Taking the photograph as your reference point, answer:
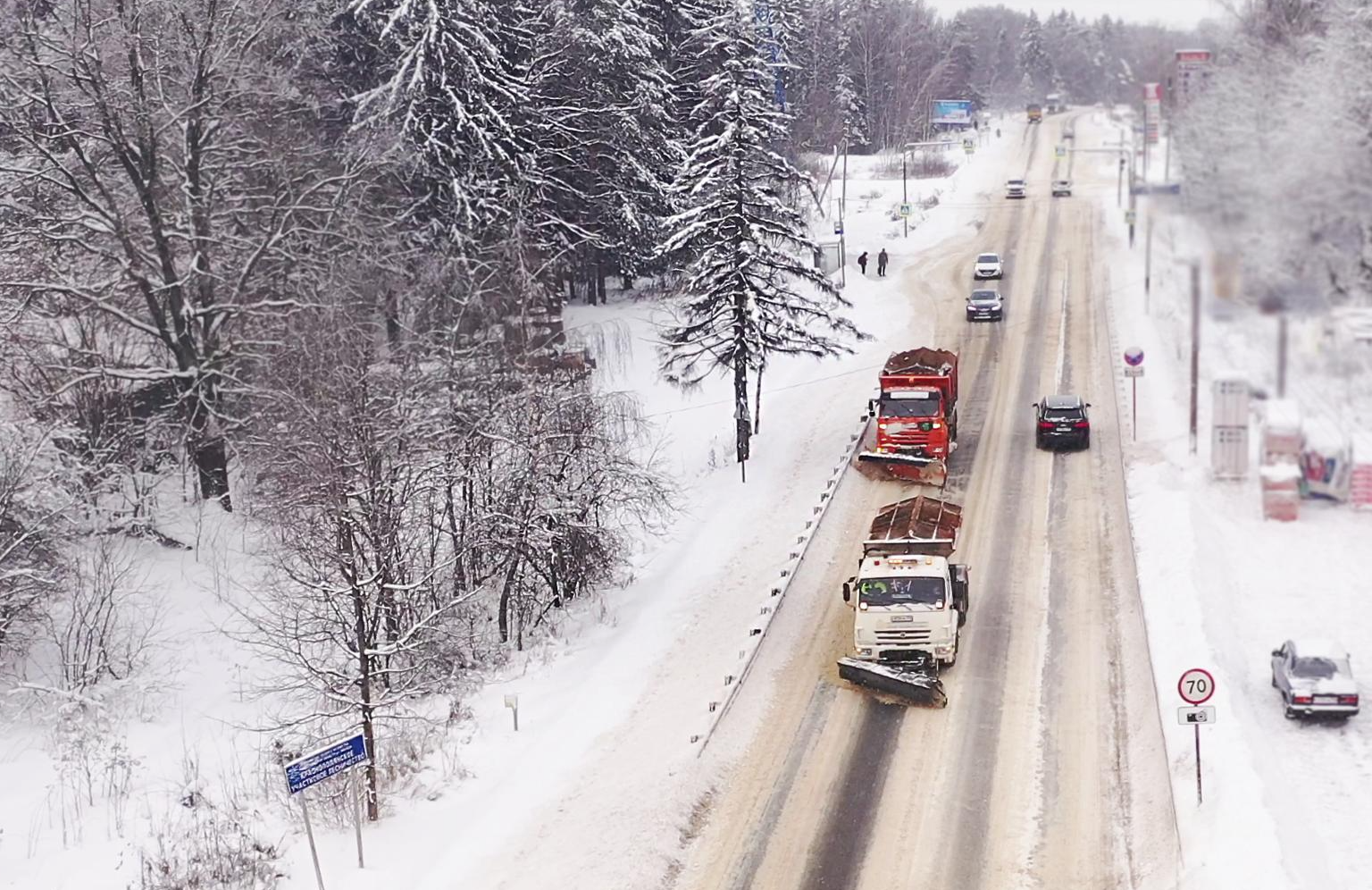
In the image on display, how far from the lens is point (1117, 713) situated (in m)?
20.8

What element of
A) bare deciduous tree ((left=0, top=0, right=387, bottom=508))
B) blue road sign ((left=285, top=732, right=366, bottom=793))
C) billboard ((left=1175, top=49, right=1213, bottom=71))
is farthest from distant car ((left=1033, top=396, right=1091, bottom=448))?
billboard ((left=1175, top=49, right=1213, bottom=71))

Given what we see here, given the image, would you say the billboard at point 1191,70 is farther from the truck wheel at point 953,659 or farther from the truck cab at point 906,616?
the truck wheel at point 953,659

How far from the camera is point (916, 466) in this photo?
33.3m

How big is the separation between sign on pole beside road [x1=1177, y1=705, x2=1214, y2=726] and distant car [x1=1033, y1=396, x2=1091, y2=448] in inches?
731

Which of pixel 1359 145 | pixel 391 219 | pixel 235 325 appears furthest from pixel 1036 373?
pixel 1359 145

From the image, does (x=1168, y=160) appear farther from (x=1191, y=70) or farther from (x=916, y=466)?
(x=916, y=466)

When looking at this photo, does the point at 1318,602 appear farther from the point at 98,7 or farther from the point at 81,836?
the point at 98,7

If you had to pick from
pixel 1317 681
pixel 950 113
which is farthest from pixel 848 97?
pixel 1317 681

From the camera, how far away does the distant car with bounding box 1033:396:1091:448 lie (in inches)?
1350

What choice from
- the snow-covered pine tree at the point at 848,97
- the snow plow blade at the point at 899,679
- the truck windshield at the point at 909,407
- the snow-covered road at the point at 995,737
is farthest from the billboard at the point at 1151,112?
the snow-covered pine tree at the point at 848,97

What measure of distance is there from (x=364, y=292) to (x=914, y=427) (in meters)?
18.2

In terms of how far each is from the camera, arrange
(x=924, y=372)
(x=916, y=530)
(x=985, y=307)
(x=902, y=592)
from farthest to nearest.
→ (x=985, y=307) < (x=924, y=372) < (x=916, y=530) < (x=902, y=592)

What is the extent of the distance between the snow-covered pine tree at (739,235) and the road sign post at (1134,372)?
31.8ft

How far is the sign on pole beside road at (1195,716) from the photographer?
16.3m
